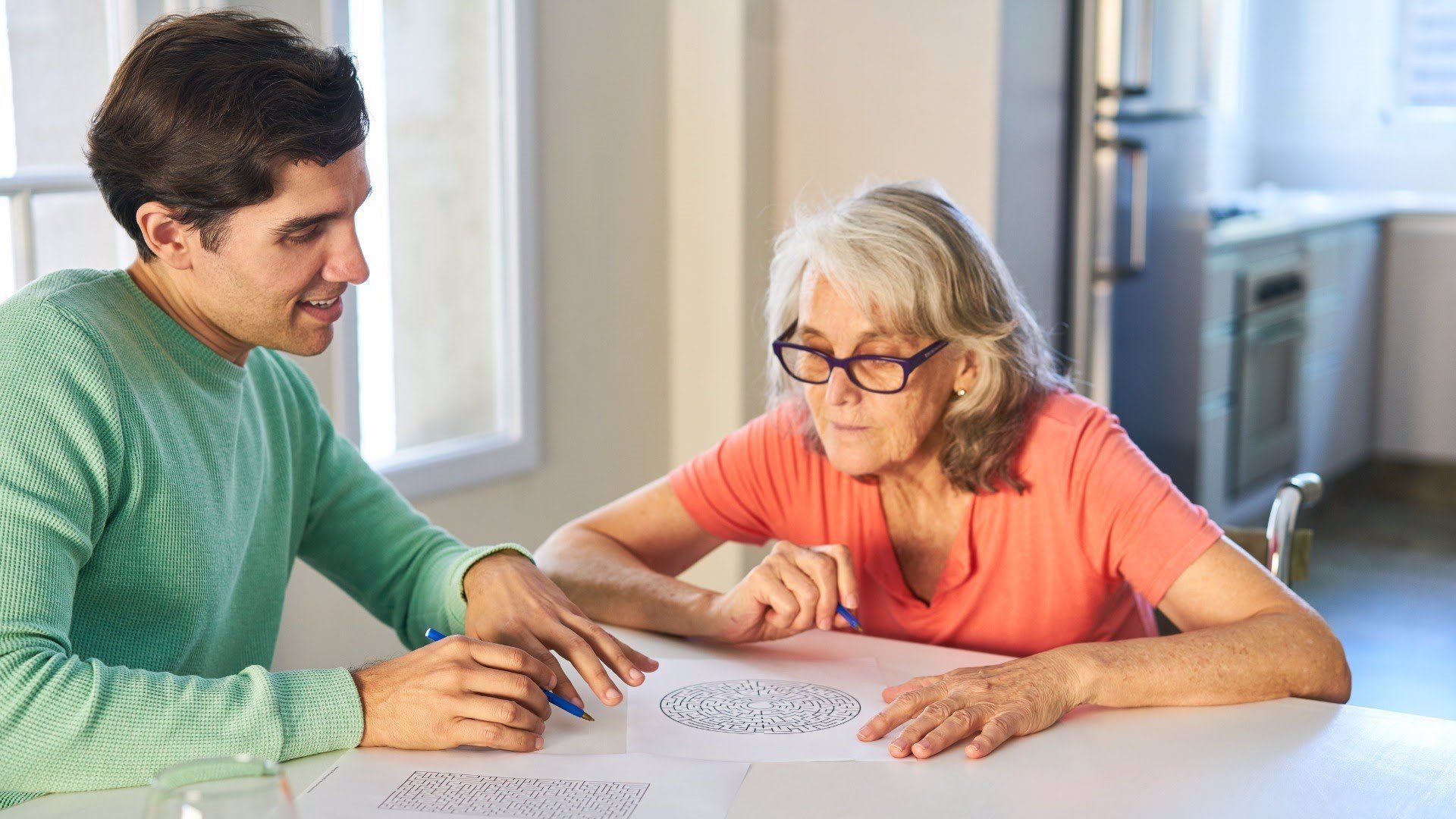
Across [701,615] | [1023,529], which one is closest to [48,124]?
[701,615]

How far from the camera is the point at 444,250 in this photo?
292 centimetres

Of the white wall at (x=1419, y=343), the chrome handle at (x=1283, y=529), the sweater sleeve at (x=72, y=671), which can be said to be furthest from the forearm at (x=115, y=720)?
the white wall at (x=1419, y=343)

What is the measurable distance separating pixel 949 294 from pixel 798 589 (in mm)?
407

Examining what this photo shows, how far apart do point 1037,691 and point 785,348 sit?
57 centimetres

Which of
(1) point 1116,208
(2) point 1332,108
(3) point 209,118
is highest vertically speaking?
(2) point 1332,108

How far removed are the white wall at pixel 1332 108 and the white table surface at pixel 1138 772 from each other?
5.05 m

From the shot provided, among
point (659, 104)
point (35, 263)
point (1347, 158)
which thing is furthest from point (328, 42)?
point (1347, 158)

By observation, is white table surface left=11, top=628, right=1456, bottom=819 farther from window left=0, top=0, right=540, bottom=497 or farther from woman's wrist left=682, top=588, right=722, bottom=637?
window left=0, top=0, right=540, bottom=497

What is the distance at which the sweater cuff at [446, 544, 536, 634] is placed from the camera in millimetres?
1453

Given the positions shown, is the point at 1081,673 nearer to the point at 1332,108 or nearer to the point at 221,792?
the point at 221,792

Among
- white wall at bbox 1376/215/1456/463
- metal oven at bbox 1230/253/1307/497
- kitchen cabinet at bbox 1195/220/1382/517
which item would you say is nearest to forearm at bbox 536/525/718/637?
kitchen cabinet at bbox 1195/220/1382/517

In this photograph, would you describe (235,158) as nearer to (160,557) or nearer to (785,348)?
(160,557)

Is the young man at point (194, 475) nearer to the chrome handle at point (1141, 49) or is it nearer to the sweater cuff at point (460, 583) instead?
the sweater cuff at point (460, 583)

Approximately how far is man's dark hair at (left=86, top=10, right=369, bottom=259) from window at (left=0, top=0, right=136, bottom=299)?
1.03 m
